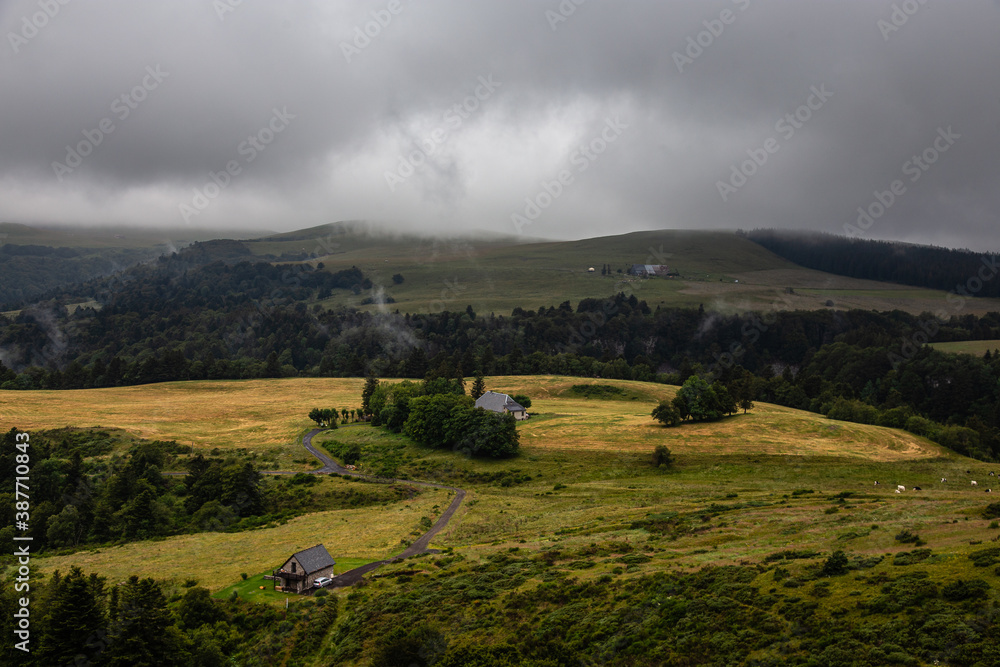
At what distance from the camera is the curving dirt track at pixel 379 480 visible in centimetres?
4125

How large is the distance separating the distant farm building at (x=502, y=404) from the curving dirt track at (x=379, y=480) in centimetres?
2585

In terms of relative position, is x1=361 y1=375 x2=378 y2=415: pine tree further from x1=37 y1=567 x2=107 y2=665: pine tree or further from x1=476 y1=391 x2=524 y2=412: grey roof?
x1=37 y1=567 x2=107 y2=665: pine tree

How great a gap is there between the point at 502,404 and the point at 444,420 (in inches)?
535

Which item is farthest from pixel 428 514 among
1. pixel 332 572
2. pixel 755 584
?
pixel 755 584

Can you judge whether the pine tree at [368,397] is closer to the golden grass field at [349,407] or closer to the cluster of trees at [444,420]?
the cluster of trees at [444,420]

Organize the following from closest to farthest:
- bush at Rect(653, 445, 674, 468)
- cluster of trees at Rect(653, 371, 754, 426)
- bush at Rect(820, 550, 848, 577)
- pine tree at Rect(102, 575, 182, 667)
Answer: bush at Rect(820, 550, 848, 577) < pine tree at Rect(102, 575, 182, 667) < bush at Rect(653, 445, 674, 468) < cluster of trees at Rect(653, 371, 754, 426)

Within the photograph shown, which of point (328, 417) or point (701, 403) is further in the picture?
point (328, 417)

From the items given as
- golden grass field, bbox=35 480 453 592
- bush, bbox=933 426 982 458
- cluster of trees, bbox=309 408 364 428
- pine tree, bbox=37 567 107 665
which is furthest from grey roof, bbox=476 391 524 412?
pine tree, bbox=37 567 107 665

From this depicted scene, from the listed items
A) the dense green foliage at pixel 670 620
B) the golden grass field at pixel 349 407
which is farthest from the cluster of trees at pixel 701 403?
the dense green foliage at pixel 670 620

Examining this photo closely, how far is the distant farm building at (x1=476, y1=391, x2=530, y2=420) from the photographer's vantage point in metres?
97.1

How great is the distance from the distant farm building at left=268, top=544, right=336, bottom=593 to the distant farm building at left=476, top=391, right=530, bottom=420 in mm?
56689

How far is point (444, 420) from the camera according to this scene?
284 ft

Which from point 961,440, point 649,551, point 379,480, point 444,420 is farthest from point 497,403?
point 961,440

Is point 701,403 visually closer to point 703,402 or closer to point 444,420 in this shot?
point 703,402
